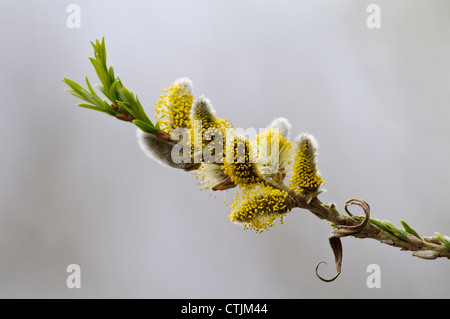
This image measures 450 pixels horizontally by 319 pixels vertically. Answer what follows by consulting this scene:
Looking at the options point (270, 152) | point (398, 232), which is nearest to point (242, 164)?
point (270, 152)

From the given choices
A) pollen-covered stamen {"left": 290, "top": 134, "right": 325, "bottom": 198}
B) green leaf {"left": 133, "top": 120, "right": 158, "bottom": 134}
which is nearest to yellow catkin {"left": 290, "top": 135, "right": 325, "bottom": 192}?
pollen-covered stamen {"left": 290, "top": 134, "right": 325, "bottom": 198}

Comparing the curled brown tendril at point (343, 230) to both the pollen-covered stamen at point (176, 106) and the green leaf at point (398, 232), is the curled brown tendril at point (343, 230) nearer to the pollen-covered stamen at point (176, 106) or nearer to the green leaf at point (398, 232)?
the green leaf at point (398, 232)

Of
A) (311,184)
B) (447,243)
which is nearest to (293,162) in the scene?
(311,184)

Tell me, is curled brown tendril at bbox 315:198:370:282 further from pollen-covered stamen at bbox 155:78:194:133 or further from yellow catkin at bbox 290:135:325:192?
pollen-covered stamen at bbox 155:78:194:133

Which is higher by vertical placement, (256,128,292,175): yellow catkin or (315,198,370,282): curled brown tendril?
(256,128,292,175): yellow catkin

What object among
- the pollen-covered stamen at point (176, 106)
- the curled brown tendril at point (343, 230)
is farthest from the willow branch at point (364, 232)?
the pollen-covered stamen at point (176, 106)

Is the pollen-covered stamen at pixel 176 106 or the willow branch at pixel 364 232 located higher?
the pollen-covered stamen at pixel 176 106
